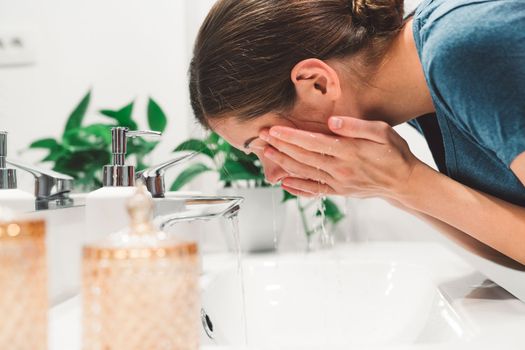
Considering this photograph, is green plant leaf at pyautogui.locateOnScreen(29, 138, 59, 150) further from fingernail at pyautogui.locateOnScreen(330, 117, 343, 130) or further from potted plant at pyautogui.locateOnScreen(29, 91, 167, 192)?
fingernail at pyautogui.locateOnScreen(330, 117, 343, 130)

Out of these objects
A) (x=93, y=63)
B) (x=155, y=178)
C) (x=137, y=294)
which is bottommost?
(x=137, y=294)

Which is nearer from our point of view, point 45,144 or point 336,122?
point 336,122

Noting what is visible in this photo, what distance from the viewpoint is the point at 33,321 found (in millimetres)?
306

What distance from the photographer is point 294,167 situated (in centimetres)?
74

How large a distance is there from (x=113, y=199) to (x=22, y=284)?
0.31 m

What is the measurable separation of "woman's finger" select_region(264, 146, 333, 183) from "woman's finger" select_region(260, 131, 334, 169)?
0.04 ft

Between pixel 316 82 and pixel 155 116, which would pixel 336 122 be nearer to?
pixel 316 82

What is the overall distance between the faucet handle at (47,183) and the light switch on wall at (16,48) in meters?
0.17

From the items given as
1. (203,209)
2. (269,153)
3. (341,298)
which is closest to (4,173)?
(203,209)

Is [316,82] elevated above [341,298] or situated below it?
above

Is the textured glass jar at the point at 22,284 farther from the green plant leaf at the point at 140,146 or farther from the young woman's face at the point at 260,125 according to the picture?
the green plant leaf at the point at 140,146

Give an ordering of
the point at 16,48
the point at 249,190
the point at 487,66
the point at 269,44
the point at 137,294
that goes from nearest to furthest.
Result: the point at 137,294 → the point at 487,66 → the point at 269,44 → the point at 16,48 → the point at 249,190

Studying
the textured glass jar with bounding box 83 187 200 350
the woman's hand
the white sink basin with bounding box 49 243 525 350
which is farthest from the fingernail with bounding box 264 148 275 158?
the textured glass jar with bounding box 83 187 200 350

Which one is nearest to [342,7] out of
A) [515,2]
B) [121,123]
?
[515,2]
